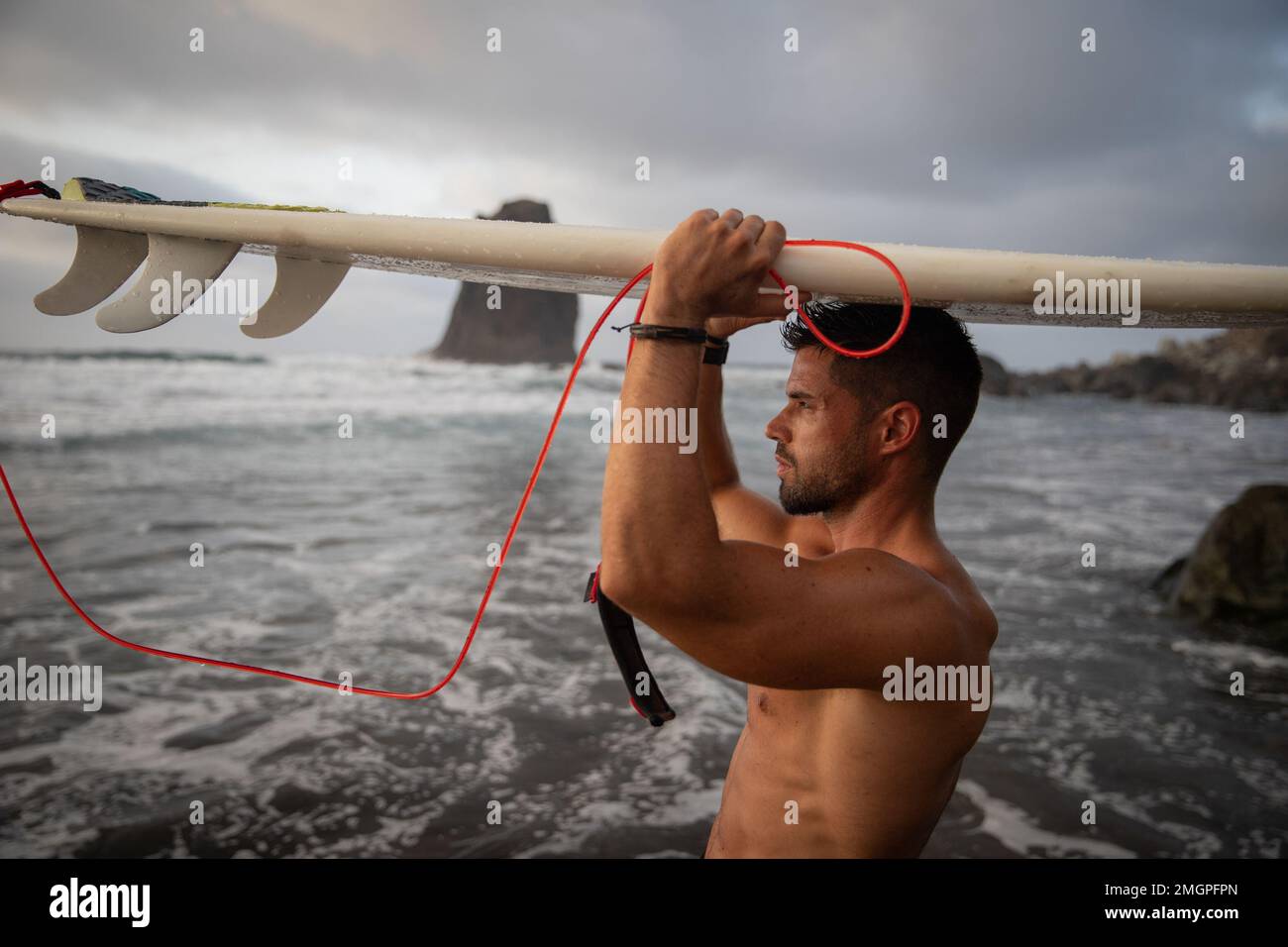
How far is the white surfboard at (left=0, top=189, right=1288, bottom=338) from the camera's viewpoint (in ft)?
5.75

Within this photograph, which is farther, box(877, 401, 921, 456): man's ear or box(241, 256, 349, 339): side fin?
box(241, 256, 349, 339): side fin

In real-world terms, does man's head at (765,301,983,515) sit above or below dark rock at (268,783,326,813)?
above

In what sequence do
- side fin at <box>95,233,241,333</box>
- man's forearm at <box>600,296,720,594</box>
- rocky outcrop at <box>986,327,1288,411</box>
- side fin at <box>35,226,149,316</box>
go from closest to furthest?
man's forearm at <box>600,296,720,594</box>, side fin at <box>95,233,241,333</box>, side fin at <box>35,226,149,316</box>, rocky outcrop at <box>986,327,1288,411</box>

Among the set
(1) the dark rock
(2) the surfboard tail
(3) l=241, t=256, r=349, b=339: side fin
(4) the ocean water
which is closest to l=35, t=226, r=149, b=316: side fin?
(2) the surfboard tail

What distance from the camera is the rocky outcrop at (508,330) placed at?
62500 mm

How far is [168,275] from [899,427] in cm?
189

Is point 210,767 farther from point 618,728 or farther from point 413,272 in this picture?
point 413,272

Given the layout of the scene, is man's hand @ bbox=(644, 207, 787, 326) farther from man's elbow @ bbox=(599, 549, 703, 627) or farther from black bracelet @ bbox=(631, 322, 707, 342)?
man's elbow @ bbox=(599, 549, 703, 627)

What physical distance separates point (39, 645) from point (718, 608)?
655 cm

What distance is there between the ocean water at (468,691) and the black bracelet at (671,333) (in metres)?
3.34

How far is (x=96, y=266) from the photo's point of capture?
2420 mm

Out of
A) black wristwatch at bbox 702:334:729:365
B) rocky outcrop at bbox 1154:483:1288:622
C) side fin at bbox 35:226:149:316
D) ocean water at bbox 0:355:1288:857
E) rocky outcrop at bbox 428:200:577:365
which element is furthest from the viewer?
rocky outcrop at bbox 428:200:577:365

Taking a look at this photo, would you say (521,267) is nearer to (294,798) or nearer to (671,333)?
(671,333)

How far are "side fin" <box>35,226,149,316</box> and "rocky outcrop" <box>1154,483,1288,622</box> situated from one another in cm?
777
